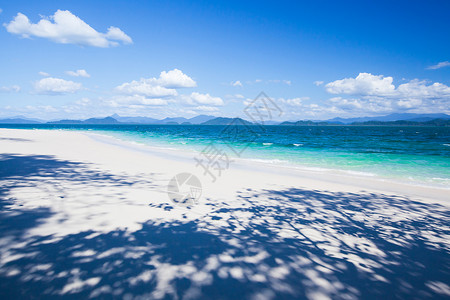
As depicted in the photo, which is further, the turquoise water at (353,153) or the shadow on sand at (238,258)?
the turquoise water at (353,153)

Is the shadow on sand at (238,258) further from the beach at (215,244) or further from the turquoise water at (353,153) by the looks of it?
the turquoise water at (353,153)

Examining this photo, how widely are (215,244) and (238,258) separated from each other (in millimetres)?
733

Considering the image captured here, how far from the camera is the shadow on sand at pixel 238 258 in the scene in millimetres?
3613

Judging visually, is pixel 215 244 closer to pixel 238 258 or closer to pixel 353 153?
pixel 238 258

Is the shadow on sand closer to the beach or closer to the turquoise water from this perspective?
the beach

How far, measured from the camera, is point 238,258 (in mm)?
4562

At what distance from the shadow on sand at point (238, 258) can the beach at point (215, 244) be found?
0.02 m

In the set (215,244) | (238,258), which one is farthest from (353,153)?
(238,258)

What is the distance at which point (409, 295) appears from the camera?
3.75m

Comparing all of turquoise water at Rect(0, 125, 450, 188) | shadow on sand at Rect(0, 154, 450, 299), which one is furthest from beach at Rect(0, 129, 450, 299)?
turquoise water at Rect(0, 125, 450, 188)

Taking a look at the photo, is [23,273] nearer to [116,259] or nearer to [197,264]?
[116,259]

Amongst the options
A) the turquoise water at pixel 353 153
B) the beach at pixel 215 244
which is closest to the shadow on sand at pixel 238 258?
the beach at pixel 215 244

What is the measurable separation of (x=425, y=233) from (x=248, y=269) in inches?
224

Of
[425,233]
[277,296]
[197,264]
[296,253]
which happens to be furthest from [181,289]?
[425,233]
